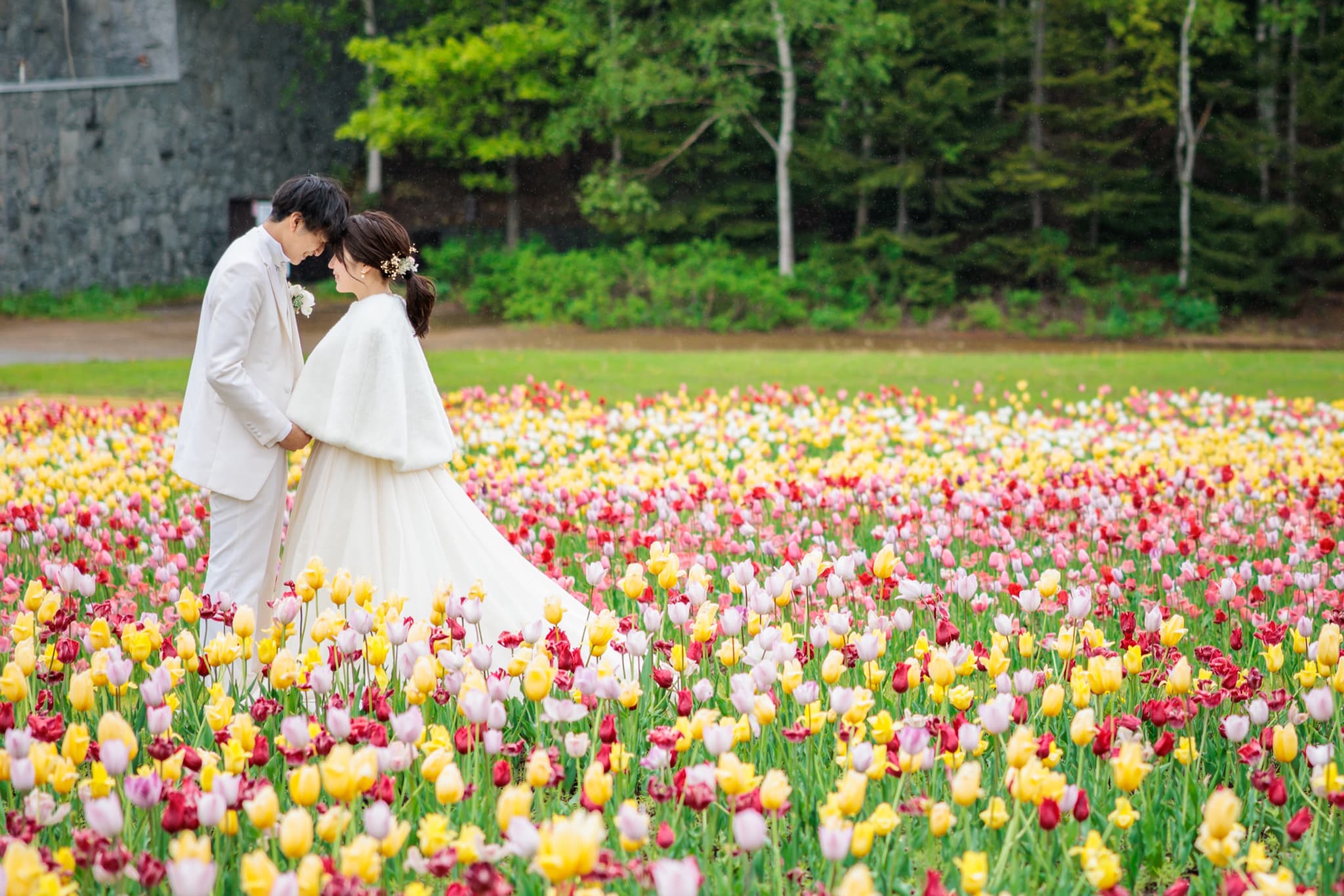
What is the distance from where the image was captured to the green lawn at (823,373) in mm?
13070

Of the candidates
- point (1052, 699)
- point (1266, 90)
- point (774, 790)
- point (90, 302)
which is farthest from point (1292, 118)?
point (774, 790)

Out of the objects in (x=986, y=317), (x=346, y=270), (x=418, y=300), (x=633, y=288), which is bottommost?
(x=986, y=317)

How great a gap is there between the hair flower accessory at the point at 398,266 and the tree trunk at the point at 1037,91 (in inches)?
877

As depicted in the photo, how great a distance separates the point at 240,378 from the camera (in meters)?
3.91

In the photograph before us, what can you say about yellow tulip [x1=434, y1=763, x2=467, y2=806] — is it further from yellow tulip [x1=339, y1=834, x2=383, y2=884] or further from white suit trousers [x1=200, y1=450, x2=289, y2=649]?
white suit trousers [x1=200, y1=450, x2=289, y2=649]

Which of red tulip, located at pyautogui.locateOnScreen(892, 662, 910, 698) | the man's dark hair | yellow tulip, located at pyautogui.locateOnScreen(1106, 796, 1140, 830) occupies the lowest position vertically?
yellow tulip, located at pyautogui.locateOnScreen(1106, 796, 1140, 830)

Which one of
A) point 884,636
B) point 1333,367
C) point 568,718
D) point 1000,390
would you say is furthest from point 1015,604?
point 1333,367

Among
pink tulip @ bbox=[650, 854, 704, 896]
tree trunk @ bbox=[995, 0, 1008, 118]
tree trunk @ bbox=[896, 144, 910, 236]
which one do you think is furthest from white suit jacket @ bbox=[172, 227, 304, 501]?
tree trunk @ bbox=[995, 0, 1008, 118]

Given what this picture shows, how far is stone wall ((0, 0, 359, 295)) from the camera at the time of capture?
74.7 ft

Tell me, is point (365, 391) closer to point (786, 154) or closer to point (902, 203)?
point (786, 154)

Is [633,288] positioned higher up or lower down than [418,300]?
higher up

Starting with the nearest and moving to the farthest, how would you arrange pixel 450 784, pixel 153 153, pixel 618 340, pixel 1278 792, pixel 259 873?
pixel 259 873 → pixel 450 784 → pixel 1278 792 → pixel 618 340 → pixel 153 153

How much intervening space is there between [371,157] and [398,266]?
25.5m

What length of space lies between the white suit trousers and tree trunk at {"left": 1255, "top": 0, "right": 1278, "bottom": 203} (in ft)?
79.3
